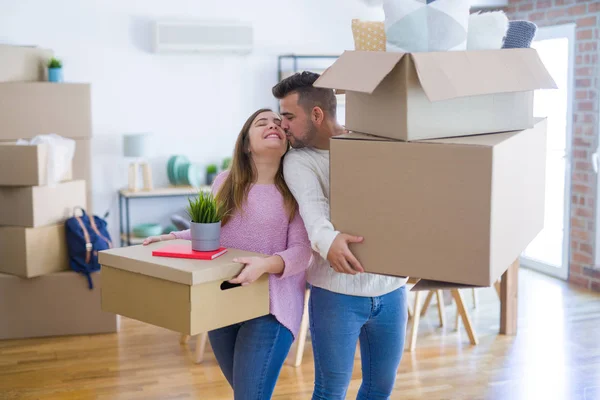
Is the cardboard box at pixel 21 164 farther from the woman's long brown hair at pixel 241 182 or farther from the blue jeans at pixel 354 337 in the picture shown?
the blue jeans at pixel 354 337

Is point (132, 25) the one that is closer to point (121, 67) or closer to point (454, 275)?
point (121, 67)

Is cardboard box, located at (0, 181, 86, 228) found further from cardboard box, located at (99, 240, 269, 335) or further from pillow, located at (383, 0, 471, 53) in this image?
pillow, located at (383, 0, 471, 53)

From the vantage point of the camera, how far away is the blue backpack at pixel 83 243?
3.95 metres

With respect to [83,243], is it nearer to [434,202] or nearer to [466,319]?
[466,319]

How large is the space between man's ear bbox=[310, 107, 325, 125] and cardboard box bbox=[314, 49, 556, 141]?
0.26 m

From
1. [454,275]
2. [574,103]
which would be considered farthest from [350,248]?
[574,103]

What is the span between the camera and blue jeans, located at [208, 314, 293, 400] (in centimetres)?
193

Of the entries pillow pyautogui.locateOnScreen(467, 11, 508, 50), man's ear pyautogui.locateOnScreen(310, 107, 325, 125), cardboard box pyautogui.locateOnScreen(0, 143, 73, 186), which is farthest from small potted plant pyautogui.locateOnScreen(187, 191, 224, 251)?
cardboard box pyautogui.locateOnScreen(0, 143, 73, 186)

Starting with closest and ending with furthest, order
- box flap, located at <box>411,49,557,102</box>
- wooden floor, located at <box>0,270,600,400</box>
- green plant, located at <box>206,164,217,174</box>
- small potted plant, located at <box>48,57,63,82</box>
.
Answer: box flap, located at <box>411,49,557,102</box>
wooden floor, located at <box>0,270,600,400</box>
small potted plant, located at <box>48,57,63,82</box>
green plant, located at <box>206,164,217,174</box>

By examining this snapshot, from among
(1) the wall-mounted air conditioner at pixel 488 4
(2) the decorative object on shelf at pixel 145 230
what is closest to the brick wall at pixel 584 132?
(1) the wall-mounted air conditioner at pixel 488 4

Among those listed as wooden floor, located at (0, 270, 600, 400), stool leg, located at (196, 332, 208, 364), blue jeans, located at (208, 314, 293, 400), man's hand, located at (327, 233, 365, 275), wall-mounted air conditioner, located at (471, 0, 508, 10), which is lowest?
wooden floor, located at (0, 270, 600, 400)

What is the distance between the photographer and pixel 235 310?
6.09 ft

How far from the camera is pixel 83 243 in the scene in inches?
155

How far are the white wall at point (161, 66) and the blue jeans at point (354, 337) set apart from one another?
3738 mm
